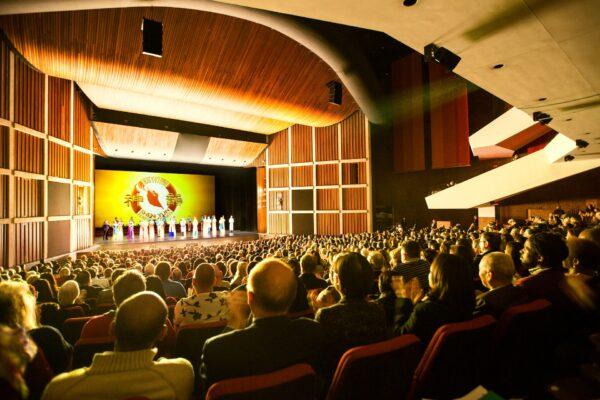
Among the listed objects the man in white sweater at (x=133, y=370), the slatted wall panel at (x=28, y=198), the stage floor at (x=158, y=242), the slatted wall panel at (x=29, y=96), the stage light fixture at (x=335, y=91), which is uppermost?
the stage light fixture at (x=335, y=91)

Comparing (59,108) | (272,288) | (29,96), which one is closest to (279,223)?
(59,108)

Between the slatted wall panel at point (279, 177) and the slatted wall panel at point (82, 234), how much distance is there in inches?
369

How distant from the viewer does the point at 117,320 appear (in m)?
1.57

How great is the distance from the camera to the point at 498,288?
8.31ft

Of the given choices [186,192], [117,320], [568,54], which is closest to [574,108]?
[568,54]

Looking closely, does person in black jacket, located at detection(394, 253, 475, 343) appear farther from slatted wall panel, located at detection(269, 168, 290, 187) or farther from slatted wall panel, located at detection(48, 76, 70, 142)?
slatted wall panel, located at detection(269, 168, 290, 187)

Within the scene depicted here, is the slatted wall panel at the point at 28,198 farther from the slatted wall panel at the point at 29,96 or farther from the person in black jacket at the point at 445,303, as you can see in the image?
the person in black jacket at the point at 445,303

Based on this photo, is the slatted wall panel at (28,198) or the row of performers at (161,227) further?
the row of performers at (161,227)

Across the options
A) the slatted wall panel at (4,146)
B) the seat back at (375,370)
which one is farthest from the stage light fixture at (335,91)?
the seat back at (375,370)

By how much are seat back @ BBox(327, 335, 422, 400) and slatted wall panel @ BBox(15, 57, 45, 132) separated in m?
11.5

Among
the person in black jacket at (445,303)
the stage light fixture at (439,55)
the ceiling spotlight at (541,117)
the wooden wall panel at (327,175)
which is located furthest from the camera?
the wooden wall panel at (327,175)

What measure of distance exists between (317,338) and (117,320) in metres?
0.93

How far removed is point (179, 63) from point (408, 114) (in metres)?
11.6

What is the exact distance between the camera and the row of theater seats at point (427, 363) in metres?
1.38
